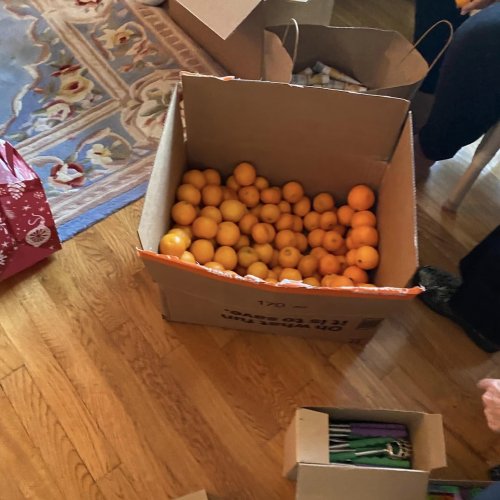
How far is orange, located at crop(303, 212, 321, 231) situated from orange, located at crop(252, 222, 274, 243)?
101 mm

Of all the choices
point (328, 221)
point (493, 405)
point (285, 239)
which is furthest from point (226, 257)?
point (493, 405)

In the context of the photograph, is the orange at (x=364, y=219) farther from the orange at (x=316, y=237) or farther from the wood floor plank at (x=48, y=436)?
the wood floor plank at (x=48, y=436)

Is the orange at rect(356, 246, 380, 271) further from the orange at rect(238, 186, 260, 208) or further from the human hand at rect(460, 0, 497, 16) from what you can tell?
the human hand at rect(460, 0, 497, 16)

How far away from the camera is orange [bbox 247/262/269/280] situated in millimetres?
1156

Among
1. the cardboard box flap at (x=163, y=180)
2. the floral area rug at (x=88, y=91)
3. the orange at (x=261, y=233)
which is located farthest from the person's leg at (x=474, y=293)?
the floral area rug at (x=88, y=91)

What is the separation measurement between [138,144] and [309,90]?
1.80ft

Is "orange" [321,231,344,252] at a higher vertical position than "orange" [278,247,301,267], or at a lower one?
higher

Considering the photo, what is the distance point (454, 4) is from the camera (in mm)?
1221

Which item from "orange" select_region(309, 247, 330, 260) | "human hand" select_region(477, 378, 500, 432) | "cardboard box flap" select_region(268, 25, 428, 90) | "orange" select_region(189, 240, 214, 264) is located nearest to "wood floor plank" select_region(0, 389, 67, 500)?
"orange" select_region(189, 240, 214, 264)

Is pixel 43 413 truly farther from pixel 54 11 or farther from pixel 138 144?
pixel 54 11

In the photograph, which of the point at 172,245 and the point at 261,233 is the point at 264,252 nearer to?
the point at 261,233

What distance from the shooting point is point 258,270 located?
1.16 metres

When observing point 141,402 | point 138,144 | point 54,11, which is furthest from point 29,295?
point 54,11

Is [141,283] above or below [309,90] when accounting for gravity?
below
